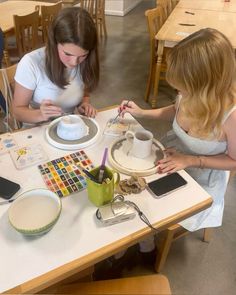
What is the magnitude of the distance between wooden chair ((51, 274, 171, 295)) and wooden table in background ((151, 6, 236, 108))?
192cm

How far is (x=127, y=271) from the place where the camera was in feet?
4.84

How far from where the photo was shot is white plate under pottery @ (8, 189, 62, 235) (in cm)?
77

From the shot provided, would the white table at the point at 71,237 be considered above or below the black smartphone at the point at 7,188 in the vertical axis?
below

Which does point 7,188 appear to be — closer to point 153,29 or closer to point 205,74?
point 205,74

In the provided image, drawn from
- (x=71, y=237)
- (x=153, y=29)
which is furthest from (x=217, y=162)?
(x=153, y=29)

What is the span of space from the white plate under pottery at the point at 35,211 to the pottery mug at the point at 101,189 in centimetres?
10

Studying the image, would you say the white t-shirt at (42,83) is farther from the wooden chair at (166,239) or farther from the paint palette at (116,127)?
the wooden chair at (166,239)

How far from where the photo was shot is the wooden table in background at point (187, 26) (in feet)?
7.69

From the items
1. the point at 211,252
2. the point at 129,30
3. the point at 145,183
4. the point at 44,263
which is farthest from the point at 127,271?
the point at 129,30

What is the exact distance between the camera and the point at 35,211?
2.71 feet

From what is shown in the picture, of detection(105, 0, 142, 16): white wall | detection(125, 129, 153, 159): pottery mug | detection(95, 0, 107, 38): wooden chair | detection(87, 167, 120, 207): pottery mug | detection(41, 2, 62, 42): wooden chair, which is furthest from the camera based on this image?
detection(105, 0, 142, 16): white wall

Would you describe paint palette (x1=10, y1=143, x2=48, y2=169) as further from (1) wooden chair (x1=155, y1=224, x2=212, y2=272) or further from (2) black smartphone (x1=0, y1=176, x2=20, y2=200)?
(1) wooden chair (x1=155, y1=224, x2=212, y2=272)

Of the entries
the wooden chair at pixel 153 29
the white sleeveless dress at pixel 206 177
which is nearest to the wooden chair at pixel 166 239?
the white sleeveless dress at pixel 206 177

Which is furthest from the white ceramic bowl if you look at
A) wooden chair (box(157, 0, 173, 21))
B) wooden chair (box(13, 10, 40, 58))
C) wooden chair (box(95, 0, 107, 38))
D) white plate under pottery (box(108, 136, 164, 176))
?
wooden chair (box(95, 0, 107, 38))
